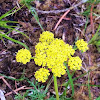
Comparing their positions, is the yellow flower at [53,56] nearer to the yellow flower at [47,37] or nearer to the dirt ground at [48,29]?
the yellow flower at [47,37]

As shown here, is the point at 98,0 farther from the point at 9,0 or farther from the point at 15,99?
the point at 15,99

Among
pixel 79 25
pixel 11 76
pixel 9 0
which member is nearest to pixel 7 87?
pixel 11 76

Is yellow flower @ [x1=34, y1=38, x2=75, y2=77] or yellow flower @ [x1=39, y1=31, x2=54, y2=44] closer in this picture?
yellow flower @ [x1=34, y1=38, x2=75, y2=77]

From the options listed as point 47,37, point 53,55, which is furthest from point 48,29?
point 53,55

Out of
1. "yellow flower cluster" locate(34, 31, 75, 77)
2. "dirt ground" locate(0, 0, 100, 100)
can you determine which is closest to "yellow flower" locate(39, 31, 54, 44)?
"yellow flower cluster" locate(34, 31, 75, 77)

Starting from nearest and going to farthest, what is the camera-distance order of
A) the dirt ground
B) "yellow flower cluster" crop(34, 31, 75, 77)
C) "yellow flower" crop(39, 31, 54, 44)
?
"yellow flower cluster" crop(34, 31, 75, 77) < "yellow flower" crop(39, 31, 54, 44) < the dirt ground

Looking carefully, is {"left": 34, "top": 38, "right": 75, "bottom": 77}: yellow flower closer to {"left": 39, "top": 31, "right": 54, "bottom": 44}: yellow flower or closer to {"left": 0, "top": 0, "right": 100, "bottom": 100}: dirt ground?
{"left": 39, "top": 31, "right": 54, "bottom": 44}: yellow flower

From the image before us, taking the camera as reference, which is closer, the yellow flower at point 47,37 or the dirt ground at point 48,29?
the yellow flower at point 47,37

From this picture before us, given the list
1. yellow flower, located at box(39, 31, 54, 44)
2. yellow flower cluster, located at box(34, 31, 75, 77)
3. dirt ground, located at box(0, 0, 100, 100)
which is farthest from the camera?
dirt ground, located at box(0, 0, 100, 100)

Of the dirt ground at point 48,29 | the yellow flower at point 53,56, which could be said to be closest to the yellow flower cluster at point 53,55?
the yellow flower at point 53,56

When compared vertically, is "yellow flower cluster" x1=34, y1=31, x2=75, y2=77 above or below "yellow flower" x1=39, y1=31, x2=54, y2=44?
below
